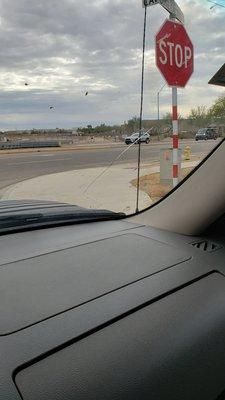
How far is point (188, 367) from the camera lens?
1449mm

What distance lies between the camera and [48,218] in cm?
240

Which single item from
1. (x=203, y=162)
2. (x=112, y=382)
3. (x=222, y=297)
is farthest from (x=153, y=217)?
(x=112, y=382)

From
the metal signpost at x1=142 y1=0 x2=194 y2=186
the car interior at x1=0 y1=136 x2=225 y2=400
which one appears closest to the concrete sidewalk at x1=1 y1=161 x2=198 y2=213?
the metal signpost at x1=142 y1=0 x2=194 y2=186

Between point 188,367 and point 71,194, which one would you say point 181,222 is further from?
point 71,194

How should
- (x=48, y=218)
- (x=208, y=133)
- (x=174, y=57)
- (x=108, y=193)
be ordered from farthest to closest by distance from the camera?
(x=108, y=193) → (x=174, y=57) → (x=208, y=133) → (x=48, y=218)

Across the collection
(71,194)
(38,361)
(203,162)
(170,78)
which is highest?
(170,78)

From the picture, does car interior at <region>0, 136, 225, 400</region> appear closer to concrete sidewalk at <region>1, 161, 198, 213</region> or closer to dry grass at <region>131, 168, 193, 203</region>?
dry grass at <region>131, 168, 193, 203</region>

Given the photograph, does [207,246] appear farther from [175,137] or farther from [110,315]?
[175,137]

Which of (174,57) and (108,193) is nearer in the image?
(174,57)

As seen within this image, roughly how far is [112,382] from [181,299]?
0.54 metres

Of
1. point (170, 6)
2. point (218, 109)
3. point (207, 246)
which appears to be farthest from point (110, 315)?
point (170, 6)

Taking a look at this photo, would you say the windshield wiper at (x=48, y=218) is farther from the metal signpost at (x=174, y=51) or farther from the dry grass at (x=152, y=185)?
the dry grass at (x=152, y=185)

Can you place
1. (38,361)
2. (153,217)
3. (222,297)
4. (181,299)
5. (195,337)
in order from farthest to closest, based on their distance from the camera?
(153,217), (222,297), (181,299), (195,337), (38,361)

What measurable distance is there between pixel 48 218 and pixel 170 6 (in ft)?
4.79
